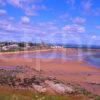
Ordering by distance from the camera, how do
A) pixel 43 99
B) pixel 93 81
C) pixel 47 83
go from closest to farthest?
pixel 43 99, pixel 47 83, pixel 93 81

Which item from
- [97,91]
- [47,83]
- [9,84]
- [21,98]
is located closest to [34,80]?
[47,83]

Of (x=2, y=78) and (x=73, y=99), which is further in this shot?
(x=2, y=78)

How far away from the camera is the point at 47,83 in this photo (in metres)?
20.5

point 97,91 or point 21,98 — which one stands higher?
point 21,98

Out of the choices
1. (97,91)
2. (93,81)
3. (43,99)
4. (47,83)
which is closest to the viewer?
(43,99)

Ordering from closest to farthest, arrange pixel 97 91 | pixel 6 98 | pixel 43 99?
pixel 6 98 → pixel 43 99 → pixel 97 91

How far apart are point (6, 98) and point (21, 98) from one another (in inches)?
→ 25.8

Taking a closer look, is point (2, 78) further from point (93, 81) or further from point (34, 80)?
point (93, 81)

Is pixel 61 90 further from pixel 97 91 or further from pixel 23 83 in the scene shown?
pixel 97 91

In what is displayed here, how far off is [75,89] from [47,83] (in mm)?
2023

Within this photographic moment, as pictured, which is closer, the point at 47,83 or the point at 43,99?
the point at 43,99

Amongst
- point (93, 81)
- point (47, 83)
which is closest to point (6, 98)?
point (47, 83)

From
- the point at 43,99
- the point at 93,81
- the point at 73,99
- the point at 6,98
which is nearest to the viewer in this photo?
the point at 6,98

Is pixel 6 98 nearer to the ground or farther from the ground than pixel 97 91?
farther from the ground
